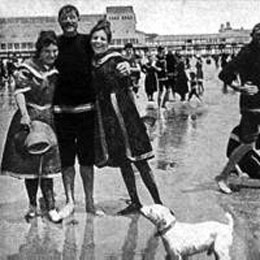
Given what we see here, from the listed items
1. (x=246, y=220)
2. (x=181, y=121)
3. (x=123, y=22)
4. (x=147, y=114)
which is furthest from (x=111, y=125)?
(x=181, y=121)

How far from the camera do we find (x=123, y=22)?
3998 millimetres

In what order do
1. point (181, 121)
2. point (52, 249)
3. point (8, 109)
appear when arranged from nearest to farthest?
point (52, 249) < point (8, 109) < point (181, 121)

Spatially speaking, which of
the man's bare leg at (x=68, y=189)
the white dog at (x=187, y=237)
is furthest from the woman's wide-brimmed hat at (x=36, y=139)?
the white dog at (x=187, y=237)

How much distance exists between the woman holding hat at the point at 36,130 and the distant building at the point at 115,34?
10cm

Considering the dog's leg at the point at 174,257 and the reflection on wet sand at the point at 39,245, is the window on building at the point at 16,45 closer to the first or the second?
the reflection on wet sand at the point at 39,245

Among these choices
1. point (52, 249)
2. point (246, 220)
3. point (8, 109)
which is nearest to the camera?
point (52, 249)

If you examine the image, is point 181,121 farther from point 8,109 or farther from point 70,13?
point 70,13

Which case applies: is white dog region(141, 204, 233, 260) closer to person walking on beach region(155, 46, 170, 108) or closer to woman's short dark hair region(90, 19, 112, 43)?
woman's short dark hair region(90, 19, 112, 43)

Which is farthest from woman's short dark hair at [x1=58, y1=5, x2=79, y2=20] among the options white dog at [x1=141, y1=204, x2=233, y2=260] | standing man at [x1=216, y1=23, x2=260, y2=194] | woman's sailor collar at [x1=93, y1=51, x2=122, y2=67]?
white dog at [x1=141, y1=204, x2=233, y2=260]

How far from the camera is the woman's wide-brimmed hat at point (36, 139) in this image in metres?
3.87

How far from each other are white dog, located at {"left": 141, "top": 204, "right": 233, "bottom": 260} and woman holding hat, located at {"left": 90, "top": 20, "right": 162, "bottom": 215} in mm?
489

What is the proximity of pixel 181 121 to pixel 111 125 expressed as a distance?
82.6 inches

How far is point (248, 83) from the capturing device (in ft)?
13.6

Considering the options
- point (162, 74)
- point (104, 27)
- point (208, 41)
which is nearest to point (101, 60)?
point (104, 27)
